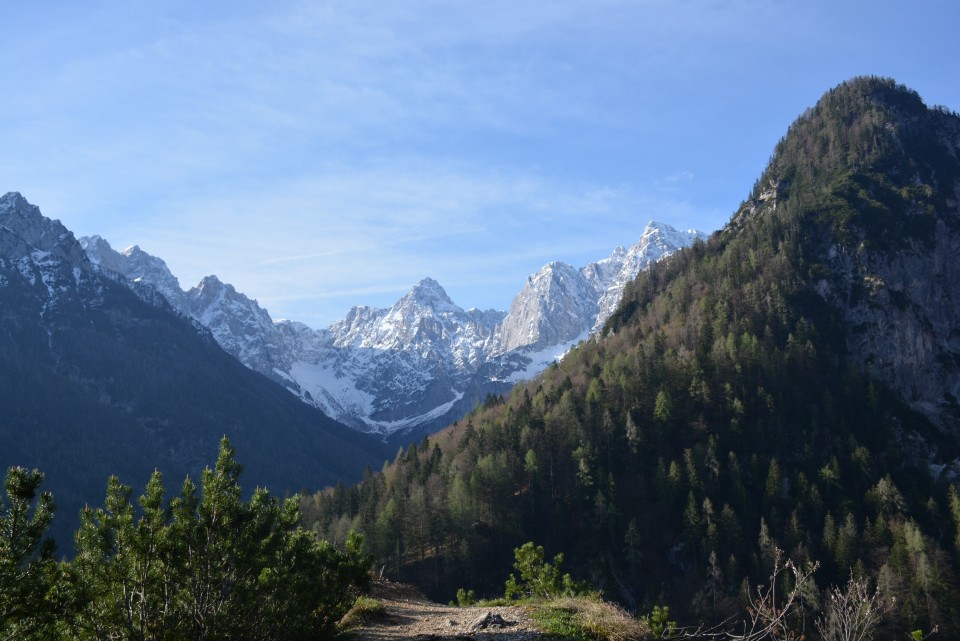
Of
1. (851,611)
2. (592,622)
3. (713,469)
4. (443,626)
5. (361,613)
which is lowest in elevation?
(713,469)

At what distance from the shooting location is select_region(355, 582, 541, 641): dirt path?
1794 cm

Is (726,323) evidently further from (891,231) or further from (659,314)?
(891,231)

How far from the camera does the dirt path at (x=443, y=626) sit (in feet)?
58.9

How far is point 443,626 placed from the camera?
66.8 feet

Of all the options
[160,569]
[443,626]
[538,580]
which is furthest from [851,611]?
[538,580]

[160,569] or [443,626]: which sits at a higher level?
[160,569]

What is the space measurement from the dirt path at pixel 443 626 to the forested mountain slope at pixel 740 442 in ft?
213

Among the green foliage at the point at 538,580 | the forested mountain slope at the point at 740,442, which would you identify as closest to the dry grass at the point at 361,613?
the green foliage at the point at 538,580

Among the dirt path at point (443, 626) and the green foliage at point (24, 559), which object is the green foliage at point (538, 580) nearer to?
the dirt path at point (443, 626)

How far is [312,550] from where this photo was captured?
17625 millimetres

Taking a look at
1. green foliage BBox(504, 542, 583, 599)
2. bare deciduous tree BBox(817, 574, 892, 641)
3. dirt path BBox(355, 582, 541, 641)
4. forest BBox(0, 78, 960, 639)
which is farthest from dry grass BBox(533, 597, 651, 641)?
forest BBox(0, 78, 960, 639)

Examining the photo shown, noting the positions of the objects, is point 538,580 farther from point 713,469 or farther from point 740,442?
point 740,442

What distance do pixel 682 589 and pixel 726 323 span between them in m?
56.8

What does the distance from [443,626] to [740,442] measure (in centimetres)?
9776
